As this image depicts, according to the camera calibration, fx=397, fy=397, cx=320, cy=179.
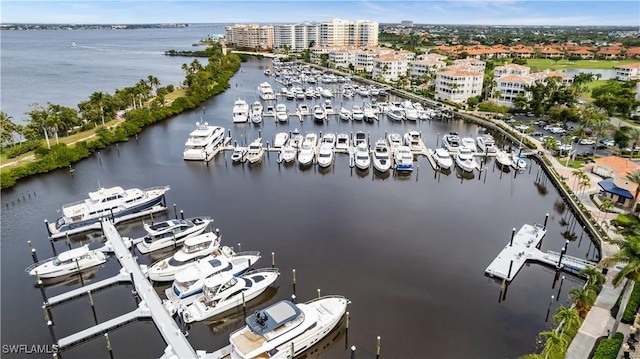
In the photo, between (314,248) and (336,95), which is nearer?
(314,248)

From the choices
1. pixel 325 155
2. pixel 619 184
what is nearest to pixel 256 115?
pixel 325 155

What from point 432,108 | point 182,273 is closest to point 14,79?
point 432,108

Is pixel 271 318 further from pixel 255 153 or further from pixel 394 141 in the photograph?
pixel 394 141

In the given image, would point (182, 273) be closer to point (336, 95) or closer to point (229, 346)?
point (229, 346)

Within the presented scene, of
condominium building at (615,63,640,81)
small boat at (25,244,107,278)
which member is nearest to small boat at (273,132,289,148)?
small boat at (25,244,107,278)

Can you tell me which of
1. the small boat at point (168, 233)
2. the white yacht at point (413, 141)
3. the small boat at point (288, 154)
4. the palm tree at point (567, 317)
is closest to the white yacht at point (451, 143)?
the white yacht at point (413, 141)

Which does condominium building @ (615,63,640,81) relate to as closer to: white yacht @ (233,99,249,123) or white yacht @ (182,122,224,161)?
white yacht @ (233,99,249,123)
